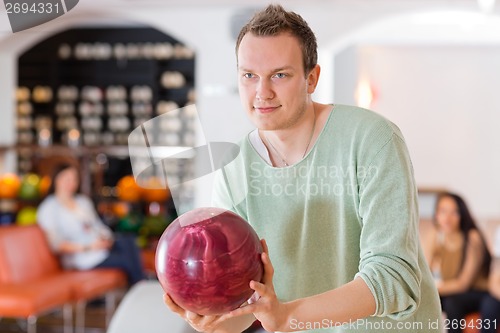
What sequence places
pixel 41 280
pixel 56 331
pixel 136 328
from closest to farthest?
pixel 136 328, pixel 41 280, pixel 56 331

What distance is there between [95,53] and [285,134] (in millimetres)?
9827

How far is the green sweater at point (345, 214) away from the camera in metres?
1.15

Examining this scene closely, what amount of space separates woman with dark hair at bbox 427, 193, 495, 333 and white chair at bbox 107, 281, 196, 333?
6.09ft

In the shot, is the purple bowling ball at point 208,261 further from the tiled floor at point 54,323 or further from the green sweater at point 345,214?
the tiled floor at point 54,323

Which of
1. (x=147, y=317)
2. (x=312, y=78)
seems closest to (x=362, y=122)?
(x=312, y=78)

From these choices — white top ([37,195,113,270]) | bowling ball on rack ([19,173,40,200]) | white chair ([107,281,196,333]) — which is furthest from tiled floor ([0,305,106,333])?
white chair ([107,281,196,333])

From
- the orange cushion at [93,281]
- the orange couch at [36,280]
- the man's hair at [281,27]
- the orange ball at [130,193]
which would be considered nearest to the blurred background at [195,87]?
the orange ball at [130,193]

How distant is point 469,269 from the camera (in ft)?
13.0

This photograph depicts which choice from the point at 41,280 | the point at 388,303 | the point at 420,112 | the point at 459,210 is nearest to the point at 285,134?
the point at 388,303

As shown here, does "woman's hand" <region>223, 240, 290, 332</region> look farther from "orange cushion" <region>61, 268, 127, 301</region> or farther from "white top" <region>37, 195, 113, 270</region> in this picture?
"white top" <region>37, 195, 113, 270</region>

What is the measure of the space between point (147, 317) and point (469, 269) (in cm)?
212

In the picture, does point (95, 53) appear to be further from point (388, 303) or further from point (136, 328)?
point (388, 303)

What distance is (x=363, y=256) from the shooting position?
1.17 meters

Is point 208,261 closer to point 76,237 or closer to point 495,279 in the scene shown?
point 495,279
